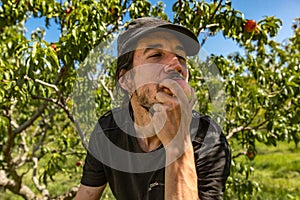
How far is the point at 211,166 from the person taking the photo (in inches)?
47.9

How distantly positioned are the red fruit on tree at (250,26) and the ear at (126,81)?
122 cm

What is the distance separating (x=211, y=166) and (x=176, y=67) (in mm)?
333

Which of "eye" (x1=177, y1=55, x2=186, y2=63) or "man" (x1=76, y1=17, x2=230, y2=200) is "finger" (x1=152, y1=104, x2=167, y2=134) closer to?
"man" (x1=76, y1=17, x2=230, y2=200)

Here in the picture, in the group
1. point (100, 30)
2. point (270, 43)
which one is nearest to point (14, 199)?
point (100, 30)

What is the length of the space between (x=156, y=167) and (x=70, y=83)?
5.60 feet

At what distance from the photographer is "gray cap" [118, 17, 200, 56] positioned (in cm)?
130

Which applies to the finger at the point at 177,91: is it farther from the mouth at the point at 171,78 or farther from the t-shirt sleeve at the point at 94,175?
the t-shirt sleeve at the point at 94,175

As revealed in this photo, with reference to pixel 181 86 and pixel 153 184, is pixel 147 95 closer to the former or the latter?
pixel 181 86

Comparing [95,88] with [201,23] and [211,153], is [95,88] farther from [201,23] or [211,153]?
[211,153]

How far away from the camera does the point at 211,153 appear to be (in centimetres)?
122

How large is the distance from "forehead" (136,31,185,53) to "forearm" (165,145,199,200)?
35cm

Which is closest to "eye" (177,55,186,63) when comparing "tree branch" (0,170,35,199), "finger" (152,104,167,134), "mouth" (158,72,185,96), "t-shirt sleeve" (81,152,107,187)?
"mouth" (158,72,185,96)

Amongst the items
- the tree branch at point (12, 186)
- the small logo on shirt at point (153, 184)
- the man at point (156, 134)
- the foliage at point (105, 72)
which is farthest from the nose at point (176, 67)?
the tree branch at point (12, 186)

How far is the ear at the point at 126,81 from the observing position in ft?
4.64
